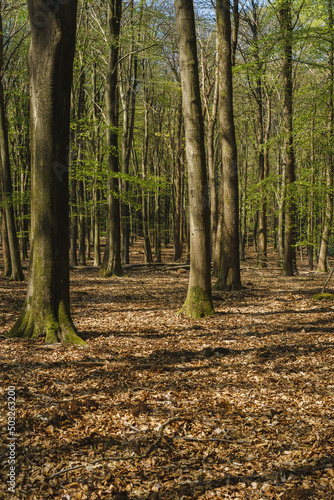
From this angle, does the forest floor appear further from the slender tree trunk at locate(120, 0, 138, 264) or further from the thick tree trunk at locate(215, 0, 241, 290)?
the slender tree trunk at locate(120, 0, 138, 264)

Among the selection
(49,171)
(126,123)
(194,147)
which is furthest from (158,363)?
(126,123)

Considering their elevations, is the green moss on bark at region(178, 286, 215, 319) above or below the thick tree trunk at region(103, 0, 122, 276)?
below

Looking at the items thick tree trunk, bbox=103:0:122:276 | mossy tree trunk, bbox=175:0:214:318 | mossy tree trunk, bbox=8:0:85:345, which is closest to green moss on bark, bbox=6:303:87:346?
mossy tree trunk, bbox=8:0:85:345

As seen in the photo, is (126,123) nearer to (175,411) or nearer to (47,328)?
(47,328)

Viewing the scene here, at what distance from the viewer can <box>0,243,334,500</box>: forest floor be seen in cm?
267

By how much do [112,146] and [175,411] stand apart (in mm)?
11451

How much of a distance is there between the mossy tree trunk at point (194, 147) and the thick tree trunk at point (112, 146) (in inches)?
249

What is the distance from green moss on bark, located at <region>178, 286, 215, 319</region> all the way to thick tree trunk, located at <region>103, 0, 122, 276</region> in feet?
22.7

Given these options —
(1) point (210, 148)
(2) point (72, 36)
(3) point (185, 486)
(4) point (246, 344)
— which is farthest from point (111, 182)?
(3) point (185, 486)

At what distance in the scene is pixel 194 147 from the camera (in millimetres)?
7430

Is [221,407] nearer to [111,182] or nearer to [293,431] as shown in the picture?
[293,431]

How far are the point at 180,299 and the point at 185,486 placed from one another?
732cm

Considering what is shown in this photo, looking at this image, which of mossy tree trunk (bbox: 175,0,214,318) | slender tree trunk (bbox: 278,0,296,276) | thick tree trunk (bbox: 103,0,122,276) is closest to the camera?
mossy tree trunk (bbox: 175,0,214,318)

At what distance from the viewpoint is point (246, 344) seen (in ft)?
19.7
